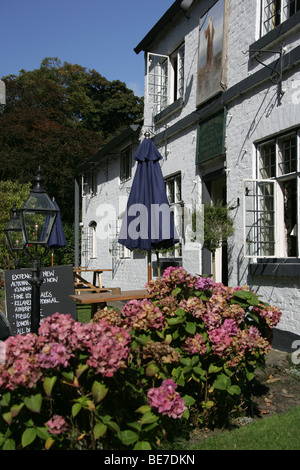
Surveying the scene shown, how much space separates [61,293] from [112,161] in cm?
1012

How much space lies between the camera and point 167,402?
2.72m

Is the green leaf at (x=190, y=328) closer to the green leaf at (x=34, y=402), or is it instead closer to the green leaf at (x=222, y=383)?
the green leaf at (x=222, y=383)

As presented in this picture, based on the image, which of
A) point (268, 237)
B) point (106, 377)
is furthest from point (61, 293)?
point (106, 377)

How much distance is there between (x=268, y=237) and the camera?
686 centimetres

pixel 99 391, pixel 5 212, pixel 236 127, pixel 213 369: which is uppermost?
pixel 236 127

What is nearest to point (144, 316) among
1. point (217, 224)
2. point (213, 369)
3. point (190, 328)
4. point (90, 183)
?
point (190, 328)

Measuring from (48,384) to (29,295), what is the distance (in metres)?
4.13

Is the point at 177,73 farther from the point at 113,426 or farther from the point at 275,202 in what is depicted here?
the point at 113,426

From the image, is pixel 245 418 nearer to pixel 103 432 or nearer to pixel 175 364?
pixel 175 364

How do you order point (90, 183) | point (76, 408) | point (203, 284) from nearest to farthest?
point (76, 408) < point (203, 284) < point (90, 183)

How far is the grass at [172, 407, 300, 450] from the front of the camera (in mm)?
3387

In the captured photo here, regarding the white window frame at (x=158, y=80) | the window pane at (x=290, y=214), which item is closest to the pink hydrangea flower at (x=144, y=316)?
the window pane at (x=290, y=214)

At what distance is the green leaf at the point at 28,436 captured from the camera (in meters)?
2.54

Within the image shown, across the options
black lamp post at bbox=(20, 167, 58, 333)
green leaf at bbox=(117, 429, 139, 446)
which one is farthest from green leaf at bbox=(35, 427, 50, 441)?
black lamp post at bbox=(20, 167, 58, 333)
